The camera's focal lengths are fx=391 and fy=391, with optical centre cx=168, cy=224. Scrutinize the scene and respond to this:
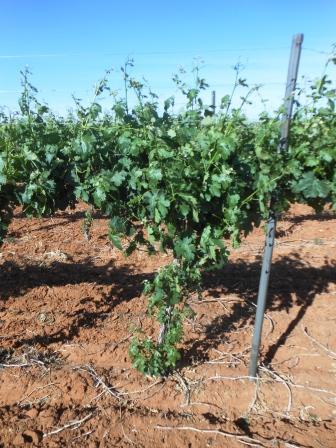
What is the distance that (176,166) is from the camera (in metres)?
2.44

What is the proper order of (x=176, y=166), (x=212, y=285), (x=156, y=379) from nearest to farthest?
(x=176, y=166), (x=156, y=379), (x=212, y=285)

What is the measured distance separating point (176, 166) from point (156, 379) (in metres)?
1.98

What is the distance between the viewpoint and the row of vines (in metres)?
2.48

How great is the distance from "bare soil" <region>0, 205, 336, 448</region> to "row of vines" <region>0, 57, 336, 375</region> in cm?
95

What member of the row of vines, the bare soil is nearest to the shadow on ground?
the bare soil

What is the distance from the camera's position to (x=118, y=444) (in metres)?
2.79

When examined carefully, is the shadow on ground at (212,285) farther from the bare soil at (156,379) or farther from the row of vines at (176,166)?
the row of vines at (176,166)

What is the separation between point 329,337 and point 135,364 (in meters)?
2.00

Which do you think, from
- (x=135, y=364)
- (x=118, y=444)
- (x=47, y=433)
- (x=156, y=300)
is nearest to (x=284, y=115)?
(x=156, y=300)

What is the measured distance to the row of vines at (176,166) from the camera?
248 cm

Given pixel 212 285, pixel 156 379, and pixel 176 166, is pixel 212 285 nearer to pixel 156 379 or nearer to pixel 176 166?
pixel 156 379

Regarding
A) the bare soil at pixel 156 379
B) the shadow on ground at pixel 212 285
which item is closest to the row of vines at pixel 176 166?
the bare soil at pixel 156 379

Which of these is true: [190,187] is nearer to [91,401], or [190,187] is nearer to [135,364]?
[135,364]

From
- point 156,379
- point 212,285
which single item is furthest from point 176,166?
point 212,285
